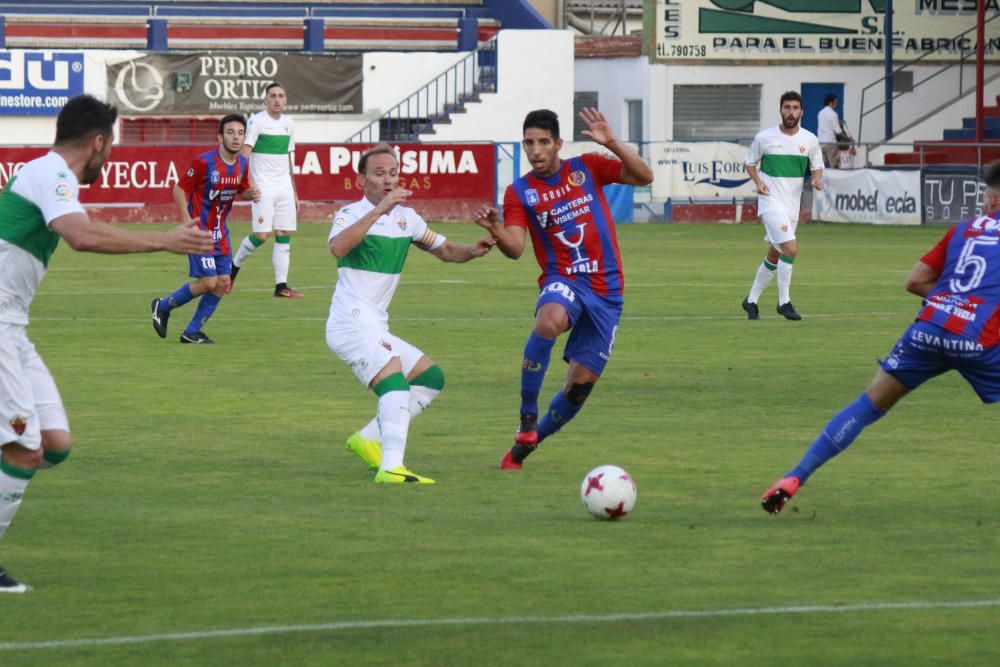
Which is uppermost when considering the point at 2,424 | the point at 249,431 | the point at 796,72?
the point at 796,72

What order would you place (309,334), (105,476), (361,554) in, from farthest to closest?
(309,334), (105,476), (361,554)

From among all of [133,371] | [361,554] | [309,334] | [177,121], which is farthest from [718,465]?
[177,121]

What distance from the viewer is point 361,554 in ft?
26.7

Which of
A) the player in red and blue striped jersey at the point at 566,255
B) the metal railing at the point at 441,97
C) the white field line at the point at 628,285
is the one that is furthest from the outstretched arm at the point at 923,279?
the metal railing at the point at 441,97

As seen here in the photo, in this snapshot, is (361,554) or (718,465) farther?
(718,465)

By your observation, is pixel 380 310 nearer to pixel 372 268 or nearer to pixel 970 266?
pixel 372 268

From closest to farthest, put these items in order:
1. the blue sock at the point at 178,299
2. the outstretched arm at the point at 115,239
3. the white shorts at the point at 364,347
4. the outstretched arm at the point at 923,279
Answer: the outstretched arm at the point at 115,239, the outstretched arm at the point at 923,279, the white shorts at the point at 364,347, the blue sock at the point at 178,299

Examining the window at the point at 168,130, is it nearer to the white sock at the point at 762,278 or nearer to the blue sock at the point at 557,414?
the white sock at the point at 762,278

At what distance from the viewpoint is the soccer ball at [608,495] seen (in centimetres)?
892

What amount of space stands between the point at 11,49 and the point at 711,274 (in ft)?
78.3

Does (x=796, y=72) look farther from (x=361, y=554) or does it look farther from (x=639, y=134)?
(x=361, y=554)

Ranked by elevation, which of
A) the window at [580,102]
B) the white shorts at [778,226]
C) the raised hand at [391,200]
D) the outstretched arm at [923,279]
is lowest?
the white shorts at [778,226]

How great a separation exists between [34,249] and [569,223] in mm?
3946

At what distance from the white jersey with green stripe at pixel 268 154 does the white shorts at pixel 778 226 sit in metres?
6.00
